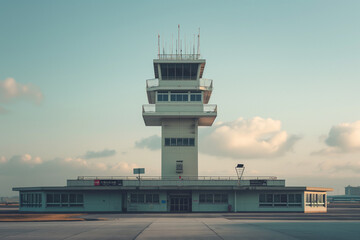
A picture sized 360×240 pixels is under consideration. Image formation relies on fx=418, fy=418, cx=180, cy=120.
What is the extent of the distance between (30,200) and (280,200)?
34453mm

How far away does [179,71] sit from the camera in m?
62.8

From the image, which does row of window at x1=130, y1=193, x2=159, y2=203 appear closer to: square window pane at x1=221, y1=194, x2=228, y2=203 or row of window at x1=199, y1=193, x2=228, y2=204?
→ row of window at x1=199, y1=193, x2=228, y2=204

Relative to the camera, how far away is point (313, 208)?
5766 centimetres

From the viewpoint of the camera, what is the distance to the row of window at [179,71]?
62.7 m

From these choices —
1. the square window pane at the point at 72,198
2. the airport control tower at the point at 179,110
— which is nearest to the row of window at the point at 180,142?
the airport control tower at the point at 179,110

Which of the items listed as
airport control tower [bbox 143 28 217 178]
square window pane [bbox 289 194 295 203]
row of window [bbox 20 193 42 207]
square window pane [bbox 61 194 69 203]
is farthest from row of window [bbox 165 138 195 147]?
row of window [bbox 20 193 42 207]

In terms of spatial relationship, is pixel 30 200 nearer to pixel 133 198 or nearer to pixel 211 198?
pixel 133 198

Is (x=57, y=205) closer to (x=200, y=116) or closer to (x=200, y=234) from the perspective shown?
(x=200, y=116)

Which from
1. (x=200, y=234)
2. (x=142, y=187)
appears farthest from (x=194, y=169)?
(x=200, y=234)

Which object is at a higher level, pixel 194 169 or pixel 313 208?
pixel 194 169

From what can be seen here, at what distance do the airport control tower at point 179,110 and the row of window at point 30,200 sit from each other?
57.1ft

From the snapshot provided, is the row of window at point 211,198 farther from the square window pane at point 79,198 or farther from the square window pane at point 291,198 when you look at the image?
the square window pane at point 79,198

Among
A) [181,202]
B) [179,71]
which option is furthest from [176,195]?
[179,71]

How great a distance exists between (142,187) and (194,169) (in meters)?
9.00
